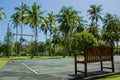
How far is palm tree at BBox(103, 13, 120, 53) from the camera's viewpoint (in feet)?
245

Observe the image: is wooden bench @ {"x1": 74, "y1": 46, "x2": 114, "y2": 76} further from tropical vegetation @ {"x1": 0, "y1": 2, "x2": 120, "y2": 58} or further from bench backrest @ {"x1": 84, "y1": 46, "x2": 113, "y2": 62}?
tropical vegetation @ {"x1": 0, "y1": 2, "x2": 120, "y2": 58}

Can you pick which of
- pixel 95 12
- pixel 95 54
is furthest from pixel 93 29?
pixel 95 54

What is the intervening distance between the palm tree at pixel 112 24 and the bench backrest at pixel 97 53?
211ft

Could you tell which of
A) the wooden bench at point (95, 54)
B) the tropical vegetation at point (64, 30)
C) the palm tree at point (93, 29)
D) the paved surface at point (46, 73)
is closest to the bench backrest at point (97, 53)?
the wooden bench at point (95, 54)

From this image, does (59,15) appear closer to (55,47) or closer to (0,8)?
(0,8)

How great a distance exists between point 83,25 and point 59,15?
22.7 metres

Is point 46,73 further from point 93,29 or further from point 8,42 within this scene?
point 93,29

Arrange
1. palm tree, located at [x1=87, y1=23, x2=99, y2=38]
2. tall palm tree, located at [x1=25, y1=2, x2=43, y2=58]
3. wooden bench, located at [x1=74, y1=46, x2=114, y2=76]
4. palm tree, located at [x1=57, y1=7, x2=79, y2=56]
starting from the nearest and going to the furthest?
1. wooden bench, located at [x1=74, y1=46, x2=114, y2=76]
2. tall palm tree, located at [x1=25, y1=2, x2=43, y2=58]
3. palm tree, located at [x1=57, y1=7, x2=79, y2=56]
4. palm tree, located at [x1=87, y1=23, x2=99, y2=38]

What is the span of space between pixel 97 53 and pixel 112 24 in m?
65.5

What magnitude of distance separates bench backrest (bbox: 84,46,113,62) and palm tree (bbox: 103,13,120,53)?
64453 millimetres

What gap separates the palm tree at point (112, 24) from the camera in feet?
245

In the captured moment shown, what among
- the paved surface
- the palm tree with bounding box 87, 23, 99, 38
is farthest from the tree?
the paved surface

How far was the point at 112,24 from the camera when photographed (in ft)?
245

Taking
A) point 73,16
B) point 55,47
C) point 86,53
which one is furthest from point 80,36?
point 86,53
